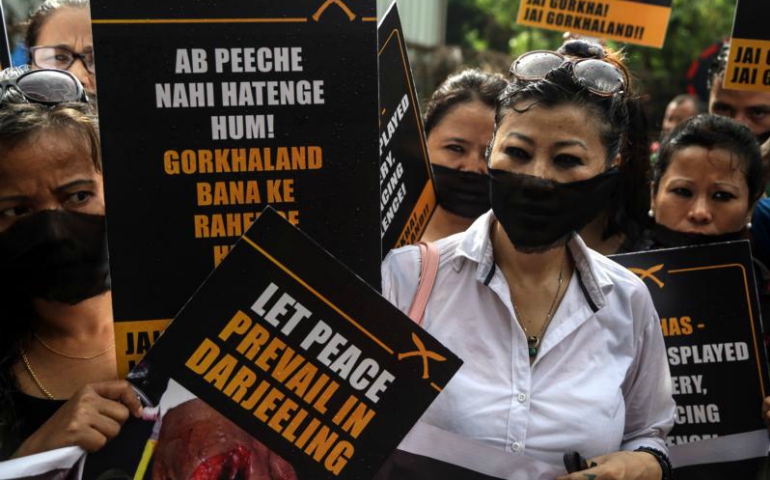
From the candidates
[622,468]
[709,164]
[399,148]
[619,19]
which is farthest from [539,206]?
[619,19]

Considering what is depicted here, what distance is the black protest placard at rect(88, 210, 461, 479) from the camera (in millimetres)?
2078

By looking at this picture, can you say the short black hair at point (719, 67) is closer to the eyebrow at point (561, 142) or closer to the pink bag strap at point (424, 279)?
the eyebrow at point (561, 142)

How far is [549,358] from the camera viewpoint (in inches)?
98.9

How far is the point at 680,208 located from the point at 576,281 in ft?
3.65

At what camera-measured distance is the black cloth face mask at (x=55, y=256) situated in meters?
2.31

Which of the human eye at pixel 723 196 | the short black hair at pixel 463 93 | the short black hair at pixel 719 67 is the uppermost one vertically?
the short black hair at pixel 719 67

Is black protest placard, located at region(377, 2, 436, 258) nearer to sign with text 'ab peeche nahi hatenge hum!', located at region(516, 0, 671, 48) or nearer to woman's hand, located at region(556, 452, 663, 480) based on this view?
woman's hand, located at region(556, 452, 663, 480)

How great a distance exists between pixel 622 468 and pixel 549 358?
34cm

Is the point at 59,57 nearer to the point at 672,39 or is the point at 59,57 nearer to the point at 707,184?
the point at 707,184

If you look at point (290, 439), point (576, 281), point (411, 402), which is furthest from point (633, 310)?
point (290, 439)

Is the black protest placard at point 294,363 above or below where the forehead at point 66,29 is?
below

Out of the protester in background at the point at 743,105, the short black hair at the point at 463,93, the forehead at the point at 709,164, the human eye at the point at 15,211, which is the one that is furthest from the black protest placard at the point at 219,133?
the protester in background at the point at 743,105

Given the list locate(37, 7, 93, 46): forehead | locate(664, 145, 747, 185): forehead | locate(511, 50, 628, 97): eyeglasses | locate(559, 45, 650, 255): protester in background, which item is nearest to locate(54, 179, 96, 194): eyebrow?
locate(511, 50, 628, 97): eyeglasses

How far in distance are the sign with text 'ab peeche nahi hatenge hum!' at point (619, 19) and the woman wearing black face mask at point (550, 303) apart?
7.74 feet
